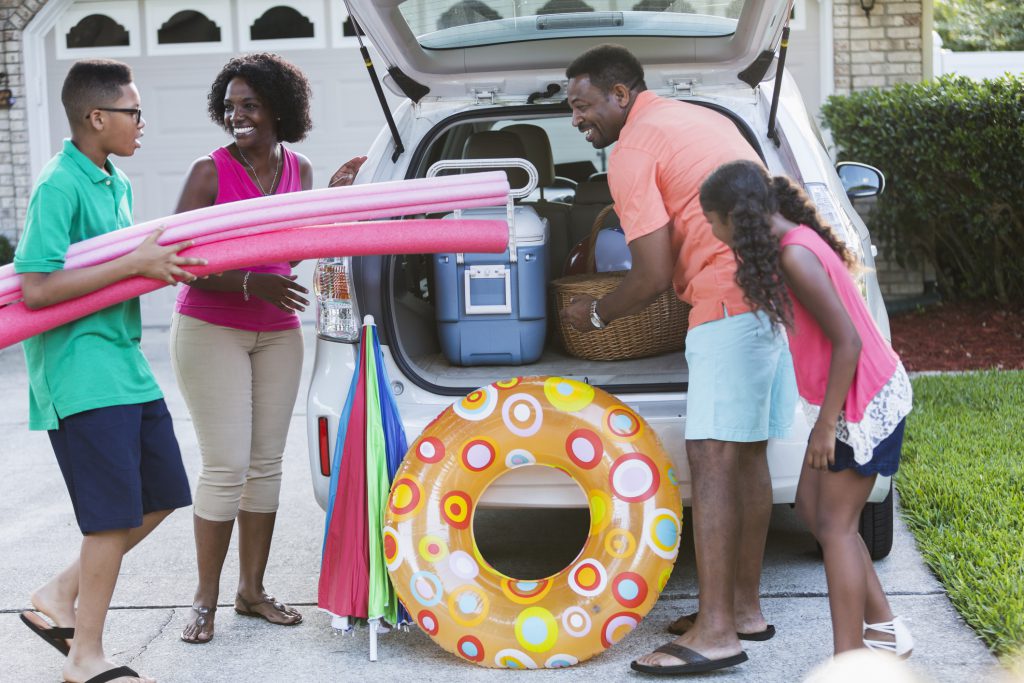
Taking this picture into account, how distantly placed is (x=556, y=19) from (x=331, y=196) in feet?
3.72

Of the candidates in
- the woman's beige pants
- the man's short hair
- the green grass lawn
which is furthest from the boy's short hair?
the green grass lawn

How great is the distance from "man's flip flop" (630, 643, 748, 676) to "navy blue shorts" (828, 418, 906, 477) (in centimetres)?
62

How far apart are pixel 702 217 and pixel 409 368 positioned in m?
1.06

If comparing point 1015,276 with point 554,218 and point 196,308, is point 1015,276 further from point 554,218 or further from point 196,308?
point 196,308

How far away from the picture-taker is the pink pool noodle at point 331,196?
3275 millimetres

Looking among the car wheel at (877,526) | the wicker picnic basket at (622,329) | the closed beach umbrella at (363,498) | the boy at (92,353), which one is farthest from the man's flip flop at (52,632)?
the car wheel at (877,526)

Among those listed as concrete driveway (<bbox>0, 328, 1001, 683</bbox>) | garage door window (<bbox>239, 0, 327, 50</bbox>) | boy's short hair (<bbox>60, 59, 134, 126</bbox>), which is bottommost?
concrete driveway (<bbox>0, 328, 1001, 683</bbox>)

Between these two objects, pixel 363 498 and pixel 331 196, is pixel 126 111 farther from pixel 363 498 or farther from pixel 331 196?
pixel 363 498

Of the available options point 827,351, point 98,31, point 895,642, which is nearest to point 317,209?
point 827,351

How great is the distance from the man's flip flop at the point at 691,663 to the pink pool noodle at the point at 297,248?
1223 mm

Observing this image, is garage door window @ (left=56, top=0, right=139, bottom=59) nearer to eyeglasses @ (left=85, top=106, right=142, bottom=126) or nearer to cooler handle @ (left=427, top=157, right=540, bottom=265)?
cooler handle @ (left=427, top=157, right=540, bottom=265)

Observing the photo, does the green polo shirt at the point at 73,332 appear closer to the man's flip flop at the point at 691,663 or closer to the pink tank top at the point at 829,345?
the man's flip flop at the point at 691,663

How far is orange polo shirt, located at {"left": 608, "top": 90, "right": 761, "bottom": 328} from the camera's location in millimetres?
3301

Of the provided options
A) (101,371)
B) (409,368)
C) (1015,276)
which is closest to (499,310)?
(409,368)
